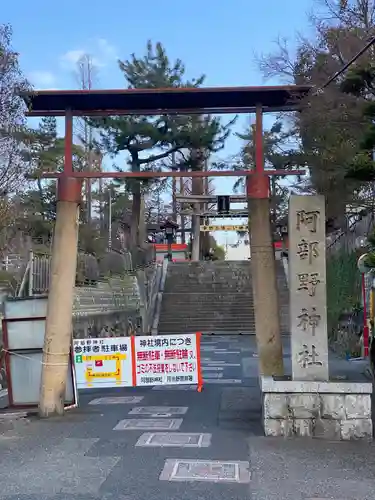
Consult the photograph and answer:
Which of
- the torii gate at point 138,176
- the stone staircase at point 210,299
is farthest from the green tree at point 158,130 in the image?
the torii gate at point 138,176

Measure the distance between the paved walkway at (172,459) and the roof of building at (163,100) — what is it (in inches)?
193

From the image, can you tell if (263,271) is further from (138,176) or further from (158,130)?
(158,130)

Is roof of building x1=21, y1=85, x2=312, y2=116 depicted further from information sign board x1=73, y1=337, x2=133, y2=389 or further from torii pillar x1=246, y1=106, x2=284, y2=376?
information sign board x1=73, y1=337, x2=133, y2=389

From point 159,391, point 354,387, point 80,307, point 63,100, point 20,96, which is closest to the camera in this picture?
point 354,387

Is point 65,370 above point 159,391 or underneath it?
above

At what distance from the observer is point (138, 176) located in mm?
9688

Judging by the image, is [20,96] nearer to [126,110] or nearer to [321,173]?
[126,110]

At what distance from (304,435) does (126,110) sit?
579 centimetres

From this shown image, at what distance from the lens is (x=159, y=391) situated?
1198cm

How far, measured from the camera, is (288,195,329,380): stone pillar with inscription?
26.4ft

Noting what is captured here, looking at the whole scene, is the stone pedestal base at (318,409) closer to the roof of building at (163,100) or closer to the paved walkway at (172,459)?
the paved walkway at (172,459)

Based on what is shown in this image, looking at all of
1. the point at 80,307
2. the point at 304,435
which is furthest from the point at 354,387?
the point at 80,307

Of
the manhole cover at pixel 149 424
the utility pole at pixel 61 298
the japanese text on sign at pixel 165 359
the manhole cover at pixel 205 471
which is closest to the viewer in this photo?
the manhole cover at pixel 205 471

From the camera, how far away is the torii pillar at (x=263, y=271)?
→ 9508mm
